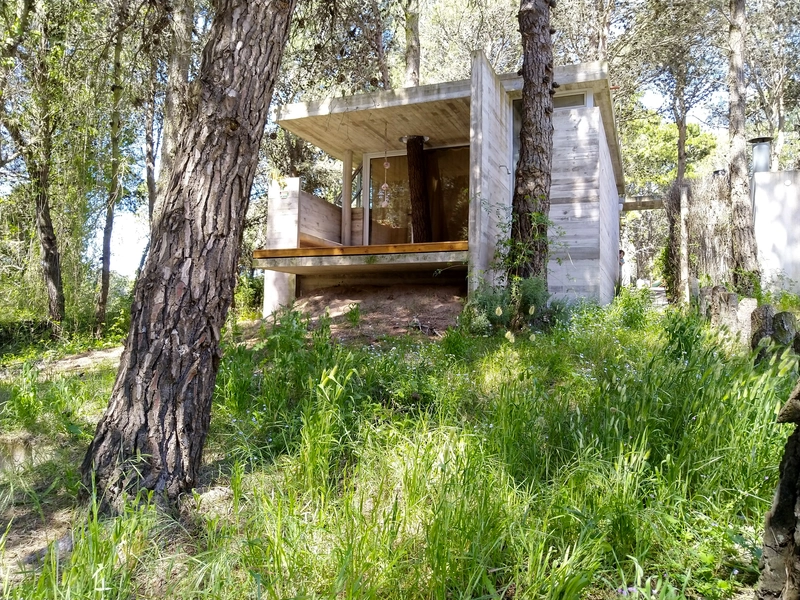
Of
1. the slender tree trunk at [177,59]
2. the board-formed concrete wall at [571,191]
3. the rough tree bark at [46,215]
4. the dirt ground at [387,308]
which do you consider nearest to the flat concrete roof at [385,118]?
the board-formed concrete wall at [571,191]

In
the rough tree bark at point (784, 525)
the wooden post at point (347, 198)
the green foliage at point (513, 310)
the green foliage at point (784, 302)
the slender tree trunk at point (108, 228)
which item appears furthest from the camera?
the wooden post at point (347, 198)

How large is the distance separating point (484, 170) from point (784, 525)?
7.03 m

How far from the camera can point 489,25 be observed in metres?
20.0

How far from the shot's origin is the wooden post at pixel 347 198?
1140cm

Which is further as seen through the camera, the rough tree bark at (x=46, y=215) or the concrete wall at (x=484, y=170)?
the rough tree bark at (x=46, y=215)

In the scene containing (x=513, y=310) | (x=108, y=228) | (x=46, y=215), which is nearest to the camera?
(x=513, y=310)

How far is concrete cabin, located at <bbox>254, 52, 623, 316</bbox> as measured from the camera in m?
8.18

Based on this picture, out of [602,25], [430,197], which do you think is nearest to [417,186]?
[430,197]

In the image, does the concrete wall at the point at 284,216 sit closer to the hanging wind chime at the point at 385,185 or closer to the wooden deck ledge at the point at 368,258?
the wooden deck ledge at the point at 368,258

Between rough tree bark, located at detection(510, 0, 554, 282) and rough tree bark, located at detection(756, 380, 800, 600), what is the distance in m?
5.60

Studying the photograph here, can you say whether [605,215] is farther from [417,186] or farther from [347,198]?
[347,198]

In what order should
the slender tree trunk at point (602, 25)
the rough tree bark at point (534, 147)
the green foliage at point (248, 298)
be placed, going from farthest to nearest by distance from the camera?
1. the slender tree trunk at point (602, 25)
2. the green foliage at point (248, 298)
3. the rough tree bark at point (534, 147)

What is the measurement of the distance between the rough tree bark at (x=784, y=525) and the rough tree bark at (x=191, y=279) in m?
Result: 2.42

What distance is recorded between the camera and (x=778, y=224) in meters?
11.2
